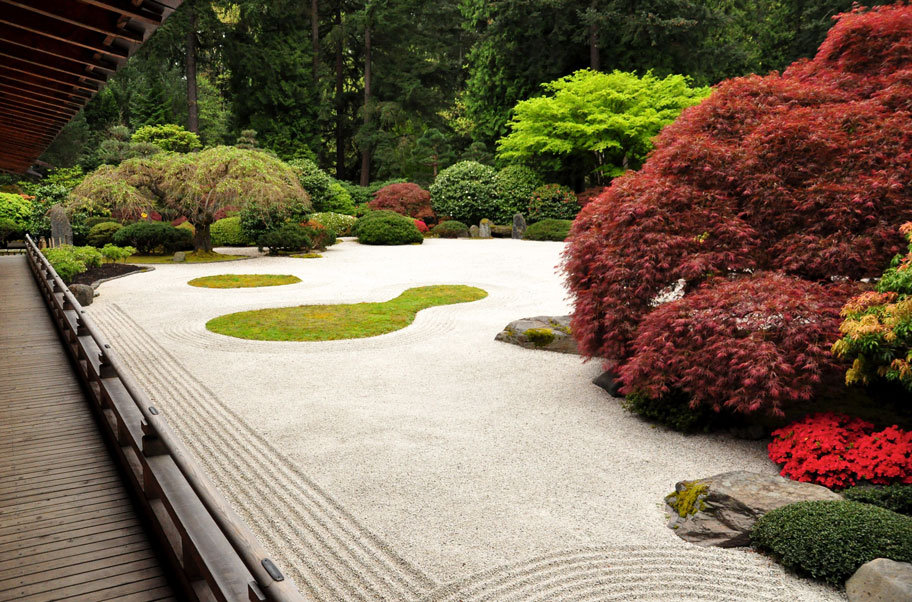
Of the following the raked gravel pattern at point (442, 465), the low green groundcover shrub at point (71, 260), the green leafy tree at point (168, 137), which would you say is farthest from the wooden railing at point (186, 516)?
the green leafy tree at point (168, 137)

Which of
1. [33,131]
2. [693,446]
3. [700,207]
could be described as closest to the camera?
[693,446]

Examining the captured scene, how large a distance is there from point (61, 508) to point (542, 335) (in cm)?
659

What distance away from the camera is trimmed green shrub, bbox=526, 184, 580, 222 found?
2752 centimetres

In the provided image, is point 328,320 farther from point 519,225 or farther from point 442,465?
point 519,225

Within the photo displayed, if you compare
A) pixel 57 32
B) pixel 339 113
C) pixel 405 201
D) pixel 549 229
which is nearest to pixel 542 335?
pixel 57 32

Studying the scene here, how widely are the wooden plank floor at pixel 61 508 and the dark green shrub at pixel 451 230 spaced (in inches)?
879

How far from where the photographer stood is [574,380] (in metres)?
7.52

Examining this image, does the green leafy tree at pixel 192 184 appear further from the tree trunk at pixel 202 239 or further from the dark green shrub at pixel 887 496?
the dark green shrub at pixel 887 496

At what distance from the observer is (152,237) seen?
66.6ft

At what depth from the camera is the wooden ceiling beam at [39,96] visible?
18.3ft

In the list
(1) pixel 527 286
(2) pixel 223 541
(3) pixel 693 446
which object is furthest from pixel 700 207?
(1) pixel 527 286

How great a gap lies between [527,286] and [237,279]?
25.4ft

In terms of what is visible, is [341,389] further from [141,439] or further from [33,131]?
[33,131]

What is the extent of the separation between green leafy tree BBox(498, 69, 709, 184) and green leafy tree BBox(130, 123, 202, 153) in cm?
1614
